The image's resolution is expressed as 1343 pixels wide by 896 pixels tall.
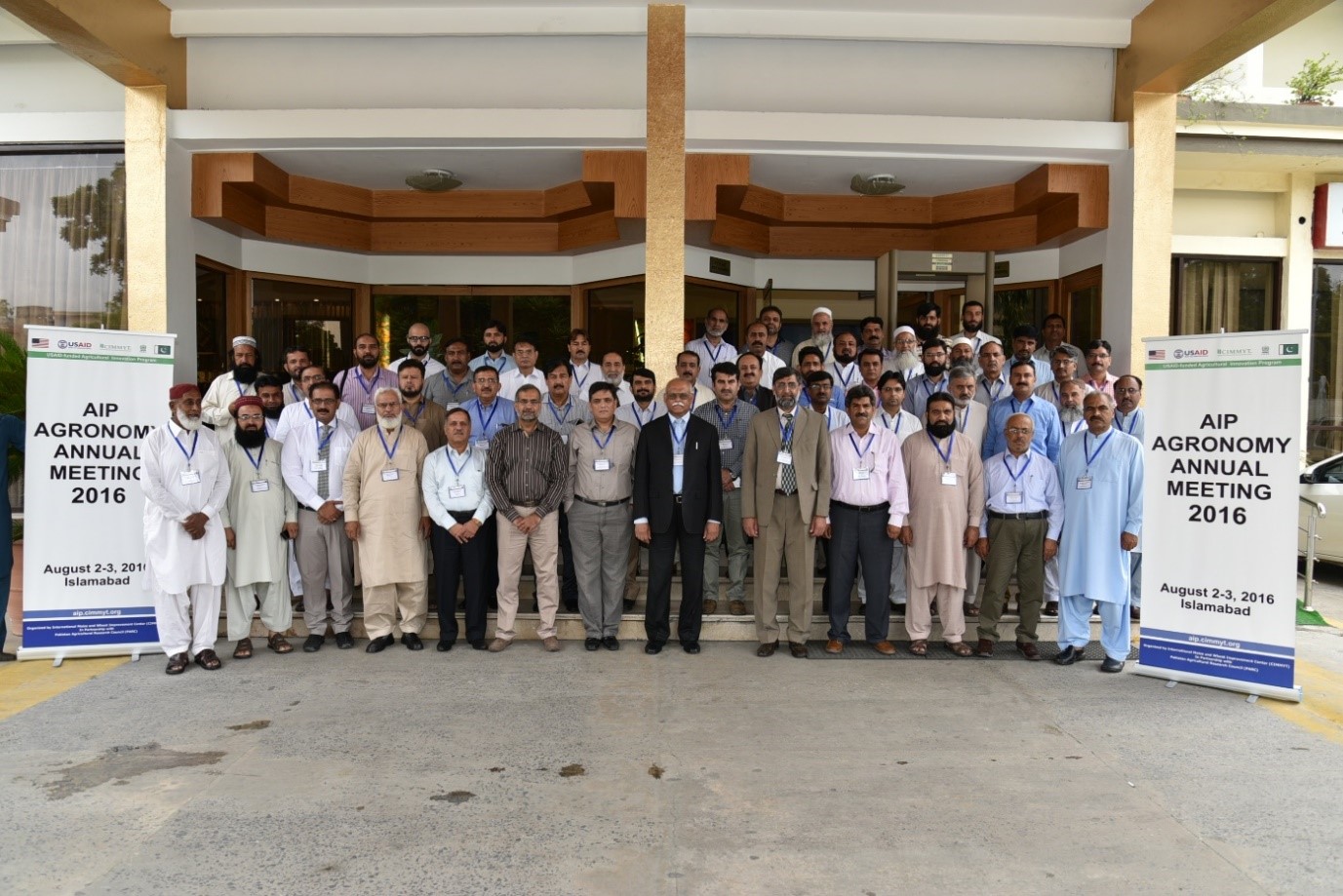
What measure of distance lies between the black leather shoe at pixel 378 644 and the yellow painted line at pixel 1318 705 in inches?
216

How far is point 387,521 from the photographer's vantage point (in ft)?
20.1

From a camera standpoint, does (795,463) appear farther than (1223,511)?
Yes

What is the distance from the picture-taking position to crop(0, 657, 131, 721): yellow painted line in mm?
5148

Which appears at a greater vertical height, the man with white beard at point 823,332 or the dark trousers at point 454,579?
the man with white beard at point 823,332

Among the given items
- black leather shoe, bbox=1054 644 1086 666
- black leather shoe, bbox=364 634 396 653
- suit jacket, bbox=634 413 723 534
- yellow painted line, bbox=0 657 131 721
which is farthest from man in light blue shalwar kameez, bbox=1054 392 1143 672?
yellow painted line, bbox=0 657 131 721

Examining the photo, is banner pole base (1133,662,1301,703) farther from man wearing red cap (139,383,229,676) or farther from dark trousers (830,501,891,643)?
man wearing red cap (139,383,229,676)

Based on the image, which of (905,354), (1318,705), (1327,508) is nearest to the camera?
(1318,705)

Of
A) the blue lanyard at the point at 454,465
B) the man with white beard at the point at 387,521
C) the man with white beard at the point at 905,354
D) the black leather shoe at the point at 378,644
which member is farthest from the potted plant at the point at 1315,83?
the black leather shoe at the point at 378,644

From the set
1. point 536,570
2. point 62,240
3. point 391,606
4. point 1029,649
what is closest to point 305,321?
point 62,240

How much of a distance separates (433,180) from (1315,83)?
9398 mm

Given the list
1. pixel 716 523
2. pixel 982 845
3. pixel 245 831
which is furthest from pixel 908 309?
pixel 245 831

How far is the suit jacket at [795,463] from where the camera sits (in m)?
6.09

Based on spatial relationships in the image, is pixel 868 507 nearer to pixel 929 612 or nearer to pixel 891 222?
pixel 929 612

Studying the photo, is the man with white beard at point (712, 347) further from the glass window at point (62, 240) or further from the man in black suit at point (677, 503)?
the glass window at point (62, 240)
